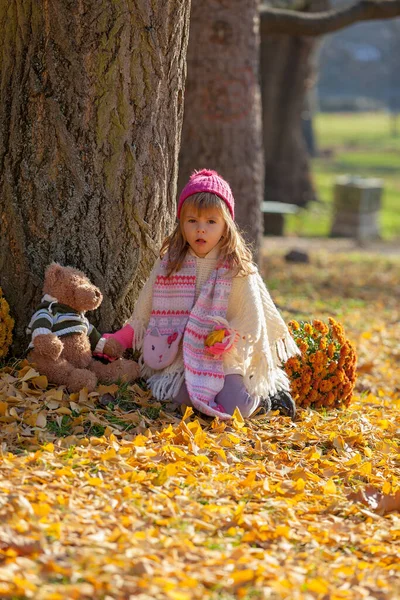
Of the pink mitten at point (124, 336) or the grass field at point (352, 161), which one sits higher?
the grass field at point (352, 161)

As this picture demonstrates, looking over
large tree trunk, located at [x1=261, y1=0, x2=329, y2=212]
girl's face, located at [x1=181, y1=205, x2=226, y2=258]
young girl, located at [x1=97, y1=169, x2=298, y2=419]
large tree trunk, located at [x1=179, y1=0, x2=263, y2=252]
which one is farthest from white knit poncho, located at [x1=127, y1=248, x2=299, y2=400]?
large tree trunk, located at [x1=261, y1=0, x2=329, y2=212]

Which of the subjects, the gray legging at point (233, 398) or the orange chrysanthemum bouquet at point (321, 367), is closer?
the gray legging at point (233, 398)

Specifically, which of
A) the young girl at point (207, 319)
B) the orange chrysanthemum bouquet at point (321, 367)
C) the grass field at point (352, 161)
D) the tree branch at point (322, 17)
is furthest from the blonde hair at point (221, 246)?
the grass field at point (352, 161)

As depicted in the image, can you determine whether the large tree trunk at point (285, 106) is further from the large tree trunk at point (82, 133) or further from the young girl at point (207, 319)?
the young girl at point (207, 319)

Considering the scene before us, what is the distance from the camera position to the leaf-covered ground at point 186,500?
9.39 ft

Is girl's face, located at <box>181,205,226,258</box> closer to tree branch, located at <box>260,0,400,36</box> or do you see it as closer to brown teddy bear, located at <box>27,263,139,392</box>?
brown teddy bear, located at <box>27,263,139,392</box>

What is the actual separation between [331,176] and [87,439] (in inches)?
794

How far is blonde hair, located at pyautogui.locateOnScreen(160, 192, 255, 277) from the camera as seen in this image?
4453mm

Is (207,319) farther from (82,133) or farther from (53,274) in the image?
(82,133)

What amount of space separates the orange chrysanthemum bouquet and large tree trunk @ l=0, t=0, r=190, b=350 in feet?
3.54

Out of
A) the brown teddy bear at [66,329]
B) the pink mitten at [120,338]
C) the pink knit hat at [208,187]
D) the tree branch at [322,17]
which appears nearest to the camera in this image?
the brown teddy bear at [66,329]

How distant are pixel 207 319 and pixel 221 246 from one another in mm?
391

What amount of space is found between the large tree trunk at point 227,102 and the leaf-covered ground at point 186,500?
3.52 metres

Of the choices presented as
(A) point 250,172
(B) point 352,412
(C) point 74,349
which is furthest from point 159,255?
(A) point 250,172
